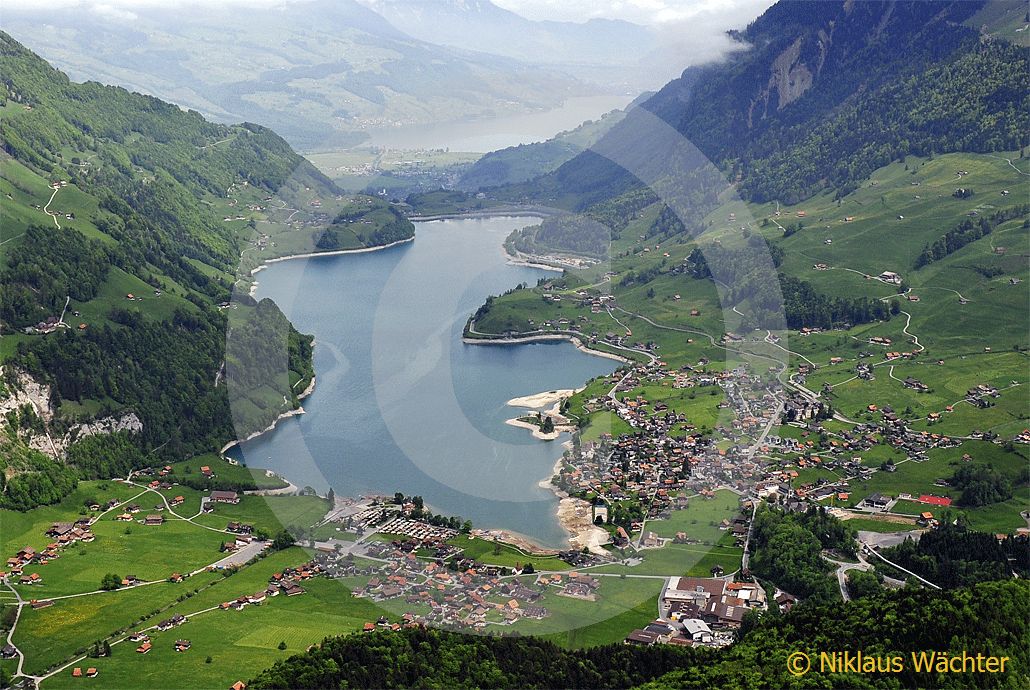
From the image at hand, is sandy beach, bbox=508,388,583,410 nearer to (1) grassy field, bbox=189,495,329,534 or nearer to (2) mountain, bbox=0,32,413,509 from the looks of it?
(2) mountain, bbox=0,32,413,509

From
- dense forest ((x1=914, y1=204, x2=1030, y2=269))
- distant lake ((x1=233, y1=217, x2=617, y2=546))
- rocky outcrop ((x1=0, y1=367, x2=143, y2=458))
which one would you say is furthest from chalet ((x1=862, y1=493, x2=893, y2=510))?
dense forest ((x1=914, y1=204, x2=1030, y2=269))

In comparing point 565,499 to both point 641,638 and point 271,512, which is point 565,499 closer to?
point 271,512

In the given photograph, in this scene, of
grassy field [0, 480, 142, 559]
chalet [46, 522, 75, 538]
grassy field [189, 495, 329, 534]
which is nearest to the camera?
grassy field [0, 480, 142, 559]

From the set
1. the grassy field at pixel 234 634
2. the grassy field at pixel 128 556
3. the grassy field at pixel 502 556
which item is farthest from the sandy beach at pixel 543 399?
the grassy field at pixel 234 634

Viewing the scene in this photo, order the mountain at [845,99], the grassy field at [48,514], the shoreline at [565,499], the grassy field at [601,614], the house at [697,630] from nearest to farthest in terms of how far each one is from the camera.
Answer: the house at [697,630], the grassy field at [601,614], the grassy field at [48,514], the shoreline at [565,499], the mountain at [845,99]

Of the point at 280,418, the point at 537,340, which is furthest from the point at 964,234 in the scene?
the point at 280,418

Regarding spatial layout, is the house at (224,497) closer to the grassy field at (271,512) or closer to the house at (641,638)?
the grassy field at (271,512)
